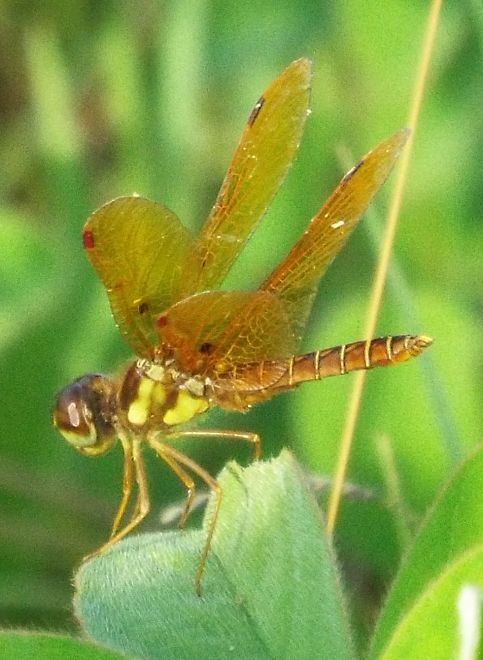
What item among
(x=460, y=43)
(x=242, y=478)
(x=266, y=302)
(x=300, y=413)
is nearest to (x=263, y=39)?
(x=460, y=43)

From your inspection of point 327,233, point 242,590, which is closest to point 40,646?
point 242,590

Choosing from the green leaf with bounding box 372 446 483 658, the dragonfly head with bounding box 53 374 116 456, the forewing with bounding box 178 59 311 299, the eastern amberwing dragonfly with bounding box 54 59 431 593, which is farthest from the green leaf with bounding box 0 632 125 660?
the forewing with bounding box 178 59 311 299

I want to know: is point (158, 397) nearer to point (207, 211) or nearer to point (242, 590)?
point (242, 590)

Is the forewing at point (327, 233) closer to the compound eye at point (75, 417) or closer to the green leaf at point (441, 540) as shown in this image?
the compound eye at point (75, 417)

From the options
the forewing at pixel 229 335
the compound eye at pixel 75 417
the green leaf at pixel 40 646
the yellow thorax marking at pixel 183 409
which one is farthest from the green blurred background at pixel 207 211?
the green leaf at pixel 40 646

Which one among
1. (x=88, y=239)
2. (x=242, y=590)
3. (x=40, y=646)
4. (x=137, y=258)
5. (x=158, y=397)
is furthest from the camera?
(x=158, y=397)

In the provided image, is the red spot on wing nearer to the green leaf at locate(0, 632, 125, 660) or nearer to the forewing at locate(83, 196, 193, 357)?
the forewing at locate(83, 196, 193, 357)
